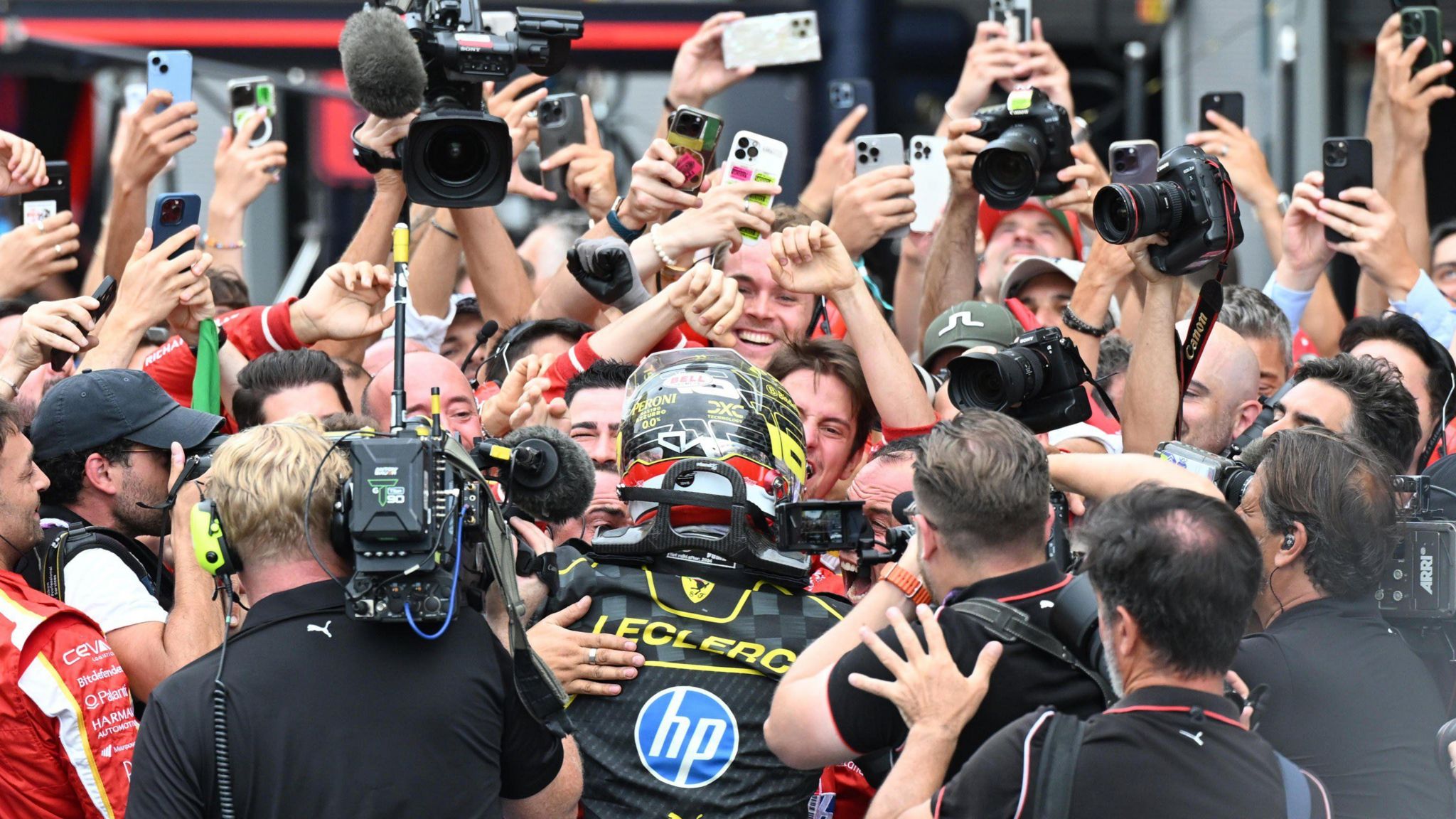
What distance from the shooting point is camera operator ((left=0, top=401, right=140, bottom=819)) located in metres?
3.07

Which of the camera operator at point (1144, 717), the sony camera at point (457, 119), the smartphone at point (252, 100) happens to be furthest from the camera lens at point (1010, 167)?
the smartphone at point (252, 100)

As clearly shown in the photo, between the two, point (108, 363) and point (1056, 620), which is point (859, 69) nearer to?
point (108, 363)

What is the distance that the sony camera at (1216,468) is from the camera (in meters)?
3.45

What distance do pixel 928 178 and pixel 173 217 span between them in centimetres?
260

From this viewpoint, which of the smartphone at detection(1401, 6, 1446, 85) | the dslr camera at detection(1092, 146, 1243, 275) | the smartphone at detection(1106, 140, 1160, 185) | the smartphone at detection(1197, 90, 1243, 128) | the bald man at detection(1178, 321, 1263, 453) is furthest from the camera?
the smartphone at detection(1197, 90, 1243, 128)

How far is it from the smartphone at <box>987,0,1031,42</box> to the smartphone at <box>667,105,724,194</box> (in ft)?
4.59

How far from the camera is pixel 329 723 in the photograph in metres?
2.65

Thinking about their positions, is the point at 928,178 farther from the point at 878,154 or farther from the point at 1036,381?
the point at 1036,381

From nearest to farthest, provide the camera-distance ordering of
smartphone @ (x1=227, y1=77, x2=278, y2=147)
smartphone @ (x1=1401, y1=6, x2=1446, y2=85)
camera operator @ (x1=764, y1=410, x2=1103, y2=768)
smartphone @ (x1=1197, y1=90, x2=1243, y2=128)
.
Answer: camera operator @ (x1=764, y1=410, x2=1103, y2=768) → smartphone @ (x1=1401, y1=6, x2=1446, y2=85) → smartphone @ (x1=1197, y1=90, x2=1243, y2=128) → smartphone @ (x1=227, y1=77, x2=278, y2=147)

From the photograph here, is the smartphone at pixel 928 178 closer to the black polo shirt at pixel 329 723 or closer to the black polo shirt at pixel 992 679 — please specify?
the black polo shirt at pixel 992 679

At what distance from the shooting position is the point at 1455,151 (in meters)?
9.21

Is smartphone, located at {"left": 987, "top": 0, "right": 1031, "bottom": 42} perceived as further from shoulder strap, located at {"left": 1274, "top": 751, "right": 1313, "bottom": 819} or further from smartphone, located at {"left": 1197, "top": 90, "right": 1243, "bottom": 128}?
shoulder strap, located at {"left": 1274, "top": 751, "right": 1313, "bottom": 819}

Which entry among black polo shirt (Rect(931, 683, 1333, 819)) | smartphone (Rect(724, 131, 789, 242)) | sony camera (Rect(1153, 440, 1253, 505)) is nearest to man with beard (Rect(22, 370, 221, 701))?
smartphone (Rect(724, 131, 789, 242))

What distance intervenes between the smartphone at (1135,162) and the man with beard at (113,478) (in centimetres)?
233
